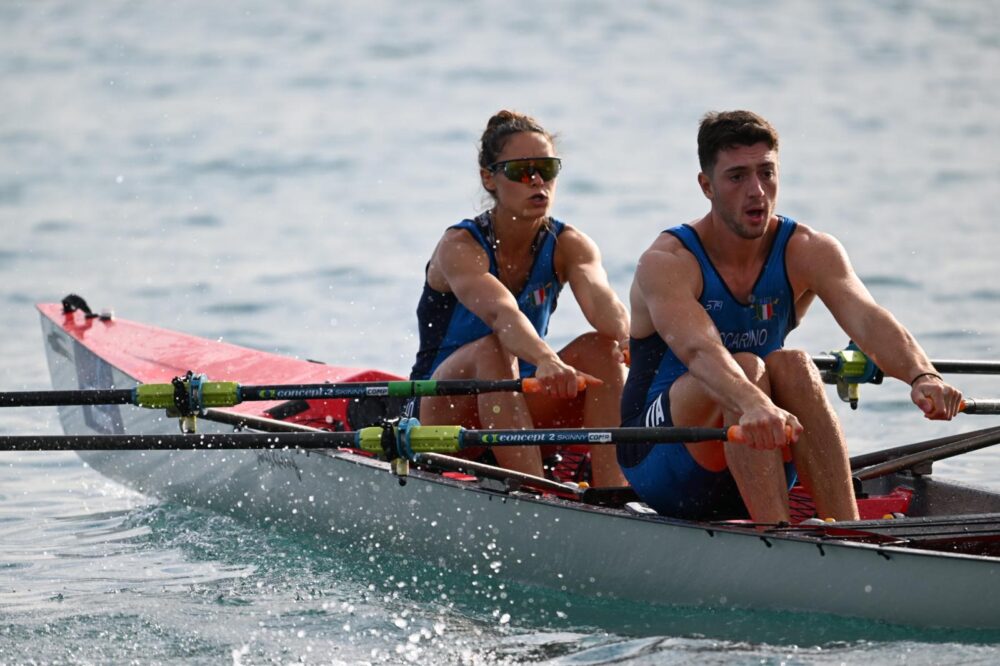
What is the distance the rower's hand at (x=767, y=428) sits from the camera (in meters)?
4.77

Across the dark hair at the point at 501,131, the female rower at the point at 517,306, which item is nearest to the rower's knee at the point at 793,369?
the female rower at the point at 517,306

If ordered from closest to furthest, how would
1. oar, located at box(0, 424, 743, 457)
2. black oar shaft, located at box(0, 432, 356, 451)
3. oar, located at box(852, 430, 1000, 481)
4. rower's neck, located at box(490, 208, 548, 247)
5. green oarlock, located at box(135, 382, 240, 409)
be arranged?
oar, located at box(0, 424, 743, 457) < black oar shaft, located at box(0, 432, 356, 451) < oar, located at box(852, 430, 1000, 481) < green oarlock, located at box(135, 382, 240, 409) < rower's neck, located at box(490, 208, 548, 247)

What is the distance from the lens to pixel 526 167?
644cm

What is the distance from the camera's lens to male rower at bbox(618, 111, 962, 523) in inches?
202

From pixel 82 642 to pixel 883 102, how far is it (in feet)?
54.0

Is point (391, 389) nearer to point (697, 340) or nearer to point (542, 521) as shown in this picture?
point (542, 521)

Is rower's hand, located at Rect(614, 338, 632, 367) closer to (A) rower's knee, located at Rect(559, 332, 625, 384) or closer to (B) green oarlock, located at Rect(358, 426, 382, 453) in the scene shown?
(A) rower's knee, located at Rect(559, 332, 625, 384)

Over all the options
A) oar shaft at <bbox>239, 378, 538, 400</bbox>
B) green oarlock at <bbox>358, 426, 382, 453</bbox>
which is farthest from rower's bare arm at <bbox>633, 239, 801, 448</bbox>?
green oarlock at <bbox>358, 426, 382, 453</bbox>

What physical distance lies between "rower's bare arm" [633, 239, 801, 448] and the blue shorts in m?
0.33

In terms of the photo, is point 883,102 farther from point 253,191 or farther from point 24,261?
point 24,261

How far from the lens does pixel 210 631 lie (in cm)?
552

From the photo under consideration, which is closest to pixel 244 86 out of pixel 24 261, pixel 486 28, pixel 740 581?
pixel 486 28

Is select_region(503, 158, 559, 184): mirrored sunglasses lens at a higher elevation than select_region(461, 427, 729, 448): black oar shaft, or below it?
higher

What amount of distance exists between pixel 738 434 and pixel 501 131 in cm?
218
